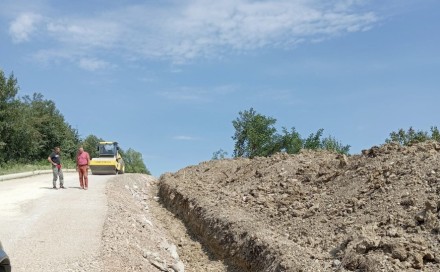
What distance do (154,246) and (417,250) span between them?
258 inches

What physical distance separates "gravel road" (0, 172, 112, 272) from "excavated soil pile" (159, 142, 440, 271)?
3.06 m

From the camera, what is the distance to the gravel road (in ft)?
31.6

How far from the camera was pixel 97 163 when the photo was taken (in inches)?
1249

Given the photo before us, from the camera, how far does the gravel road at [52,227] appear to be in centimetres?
963

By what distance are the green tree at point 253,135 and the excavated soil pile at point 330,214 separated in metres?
29.2

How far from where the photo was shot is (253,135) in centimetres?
4822

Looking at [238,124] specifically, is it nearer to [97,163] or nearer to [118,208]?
[97,163]

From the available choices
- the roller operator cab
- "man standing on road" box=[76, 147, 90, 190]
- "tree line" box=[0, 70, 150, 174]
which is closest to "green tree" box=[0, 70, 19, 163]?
"tree line" box=[0, 70, 150, 174]

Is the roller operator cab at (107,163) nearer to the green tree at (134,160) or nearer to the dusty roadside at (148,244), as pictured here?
the dusty roadside at (148,244)

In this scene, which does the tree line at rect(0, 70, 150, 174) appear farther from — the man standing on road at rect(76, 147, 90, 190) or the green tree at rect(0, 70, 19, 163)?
the man standing on road at rect(76, 147, 90, 190)

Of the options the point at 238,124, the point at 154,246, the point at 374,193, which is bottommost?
the point at 154,246

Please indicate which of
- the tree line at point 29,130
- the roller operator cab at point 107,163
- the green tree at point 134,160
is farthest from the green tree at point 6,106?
the green tree at point 134,160

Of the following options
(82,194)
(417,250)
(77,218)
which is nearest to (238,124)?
(82,194)

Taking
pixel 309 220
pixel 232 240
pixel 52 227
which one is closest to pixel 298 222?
pixel 309 220
